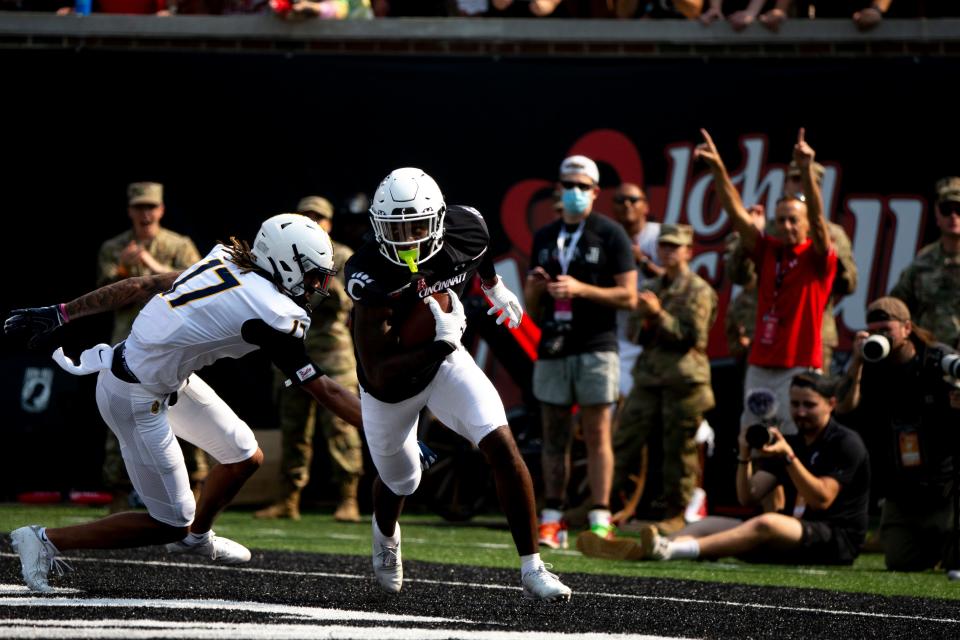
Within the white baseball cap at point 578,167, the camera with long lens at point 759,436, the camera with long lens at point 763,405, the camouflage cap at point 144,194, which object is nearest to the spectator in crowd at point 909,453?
the camera with long lens at point 759,436

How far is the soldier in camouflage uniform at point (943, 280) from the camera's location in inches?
388

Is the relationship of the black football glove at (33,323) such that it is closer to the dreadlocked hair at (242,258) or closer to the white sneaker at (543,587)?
the dreadlocked hair at (242,258)

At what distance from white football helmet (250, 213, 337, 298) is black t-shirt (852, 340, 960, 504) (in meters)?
3.46

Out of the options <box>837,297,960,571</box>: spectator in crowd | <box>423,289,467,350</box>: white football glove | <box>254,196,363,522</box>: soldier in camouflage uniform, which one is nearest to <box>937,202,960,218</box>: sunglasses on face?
<box>837,297,960,571</box>: spectator in crowd

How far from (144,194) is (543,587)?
593 centimetres

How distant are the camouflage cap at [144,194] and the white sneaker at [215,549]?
4.51 metres

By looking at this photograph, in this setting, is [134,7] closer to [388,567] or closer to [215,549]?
[215,549]

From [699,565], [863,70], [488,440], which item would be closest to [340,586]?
[488,440]

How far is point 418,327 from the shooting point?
688 cm

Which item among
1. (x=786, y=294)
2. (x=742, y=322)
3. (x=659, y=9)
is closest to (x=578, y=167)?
(x=786, y=294)

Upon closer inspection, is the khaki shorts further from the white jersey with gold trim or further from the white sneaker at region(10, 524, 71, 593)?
the white sneaker at region(10, 524, 71, 593)

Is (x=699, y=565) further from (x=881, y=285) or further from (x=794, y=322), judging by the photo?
(x=881, y=285)

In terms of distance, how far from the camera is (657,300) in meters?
10.5

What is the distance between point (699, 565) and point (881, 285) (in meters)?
3.83
